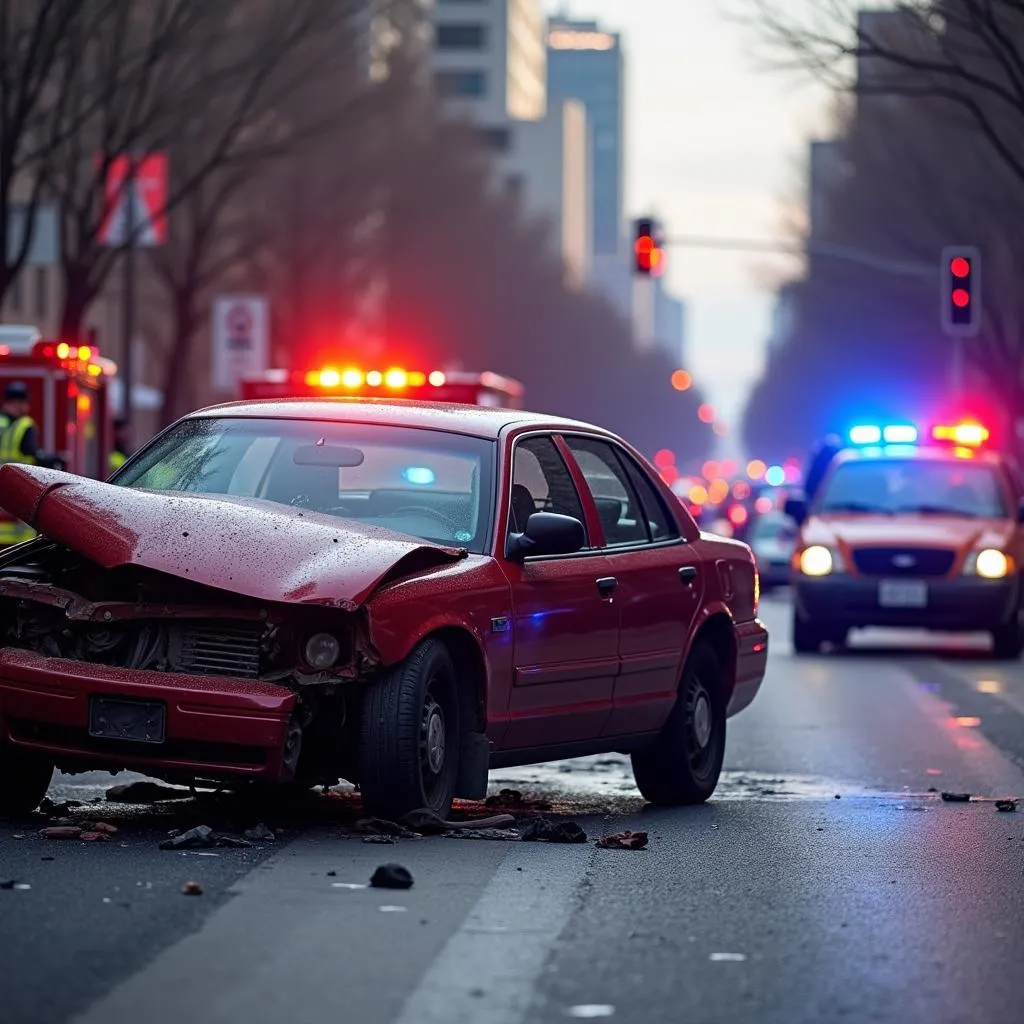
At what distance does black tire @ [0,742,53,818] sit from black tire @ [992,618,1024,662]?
1499cm

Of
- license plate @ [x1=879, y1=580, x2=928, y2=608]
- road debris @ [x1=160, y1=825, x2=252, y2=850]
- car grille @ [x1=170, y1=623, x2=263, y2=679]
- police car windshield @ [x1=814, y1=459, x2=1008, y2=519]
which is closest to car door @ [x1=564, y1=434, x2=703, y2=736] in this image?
car grille @ [x1=170, y1=623, x2=263, y2=679]

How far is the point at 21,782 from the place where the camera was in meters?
9.33

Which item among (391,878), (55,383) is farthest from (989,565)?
(391,878)

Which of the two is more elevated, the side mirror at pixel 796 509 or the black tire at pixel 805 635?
the side mirror at pixel 796 509

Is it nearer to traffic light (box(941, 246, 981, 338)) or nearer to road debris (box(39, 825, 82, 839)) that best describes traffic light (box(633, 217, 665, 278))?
traffic light (box(941, 246, 981, 338))

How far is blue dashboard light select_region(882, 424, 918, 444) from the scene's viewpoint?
25984 mm

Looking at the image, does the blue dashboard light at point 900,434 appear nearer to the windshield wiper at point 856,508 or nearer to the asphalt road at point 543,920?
the windshield wiper at point 856,508

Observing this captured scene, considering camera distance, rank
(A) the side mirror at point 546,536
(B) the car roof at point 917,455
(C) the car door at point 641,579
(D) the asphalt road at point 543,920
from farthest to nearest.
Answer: (B) the car roof at point 917,455 < (C) the car door at point 641,579 < (A) the side mirror at point 546,536 < (D) the asphalt road at point 543,920

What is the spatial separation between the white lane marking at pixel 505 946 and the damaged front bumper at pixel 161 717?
85 cm

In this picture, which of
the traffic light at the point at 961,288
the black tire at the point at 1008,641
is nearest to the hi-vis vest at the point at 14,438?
the black tire at the point at 1008,641

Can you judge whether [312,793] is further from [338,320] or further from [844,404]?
[844,404]

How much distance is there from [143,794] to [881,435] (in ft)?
54.4

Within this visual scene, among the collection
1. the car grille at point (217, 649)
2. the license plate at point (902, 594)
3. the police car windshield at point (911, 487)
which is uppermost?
the car grille at point (217, 649)

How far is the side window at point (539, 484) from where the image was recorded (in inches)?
396
